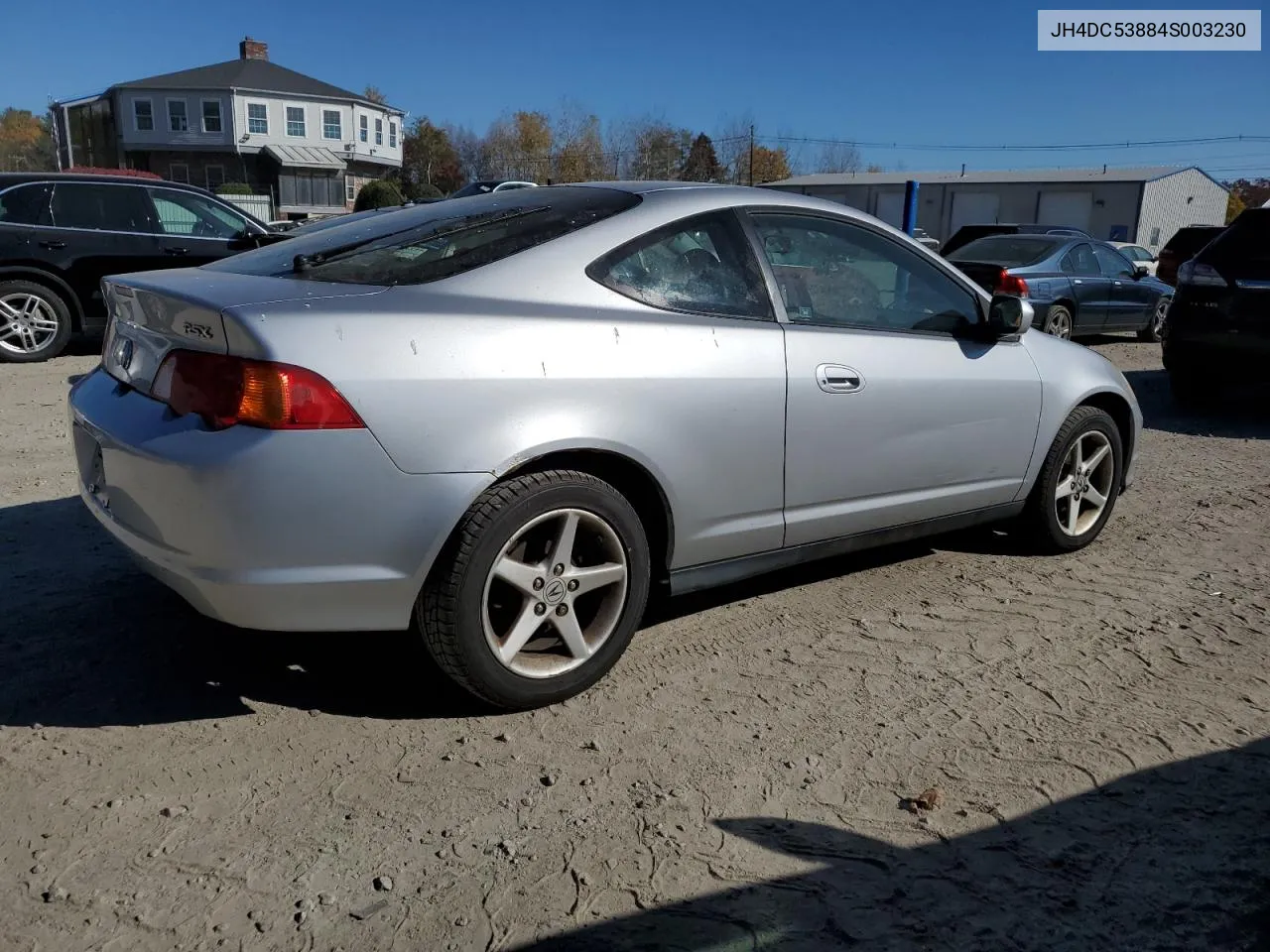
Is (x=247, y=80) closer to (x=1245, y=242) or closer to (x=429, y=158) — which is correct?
(x=429, y=158)

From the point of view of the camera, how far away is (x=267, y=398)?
2.71 meters

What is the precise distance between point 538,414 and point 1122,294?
12791 millimetres

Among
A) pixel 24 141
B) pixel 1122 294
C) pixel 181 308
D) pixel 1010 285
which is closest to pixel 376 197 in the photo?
pixel 1122 294

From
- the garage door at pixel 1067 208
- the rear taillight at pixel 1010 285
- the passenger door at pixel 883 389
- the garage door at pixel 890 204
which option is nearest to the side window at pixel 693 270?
the passenger door at pixel 883 389

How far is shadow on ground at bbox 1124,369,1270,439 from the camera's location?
824 cm

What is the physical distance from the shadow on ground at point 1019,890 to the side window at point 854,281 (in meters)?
1.90

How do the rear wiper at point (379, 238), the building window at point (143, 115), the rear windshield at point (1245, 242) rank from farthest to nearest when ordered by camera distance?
1. the building window at point (143, 115)
2. the rear windshield at point (1245, 242)
3. the rear wiper at point (379, 238)

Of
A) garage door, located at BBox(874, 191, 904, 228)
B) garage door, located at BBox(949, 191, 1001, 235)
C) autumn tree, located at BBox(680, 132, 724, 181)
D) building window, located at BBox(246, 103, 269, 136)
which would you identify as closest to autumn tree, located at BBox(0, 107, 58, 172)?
building window, located at BBox(246, 103, 269, 136)

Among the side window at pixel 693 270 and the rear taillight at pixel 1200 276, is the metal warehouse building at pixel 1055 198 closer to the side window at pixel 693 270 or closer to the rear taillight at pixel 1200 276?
the rear taillight at pixel 1200 276

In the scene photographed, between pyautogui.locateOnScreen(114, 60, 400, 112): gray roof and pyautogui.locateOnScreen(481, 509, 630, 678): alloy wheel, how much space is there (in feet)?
196

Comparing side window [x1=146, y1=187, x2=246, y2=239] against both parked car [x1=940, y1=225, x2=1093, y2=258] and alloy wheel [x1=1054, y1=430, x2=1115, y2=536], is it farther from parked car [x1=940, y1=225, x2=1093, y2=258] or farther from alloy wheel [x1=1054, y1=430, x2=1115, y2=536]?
parked car [x1=940, y1=225, x2=1093, y2=258]

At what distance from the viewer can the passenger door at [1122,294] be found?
13.6m

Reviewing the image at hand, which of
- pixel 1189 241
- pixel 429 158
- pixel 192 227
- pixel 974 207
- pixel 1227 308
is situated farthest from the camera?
pixel 429 158

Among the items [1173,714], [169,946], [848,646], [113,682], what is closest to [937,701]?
[848,646]
